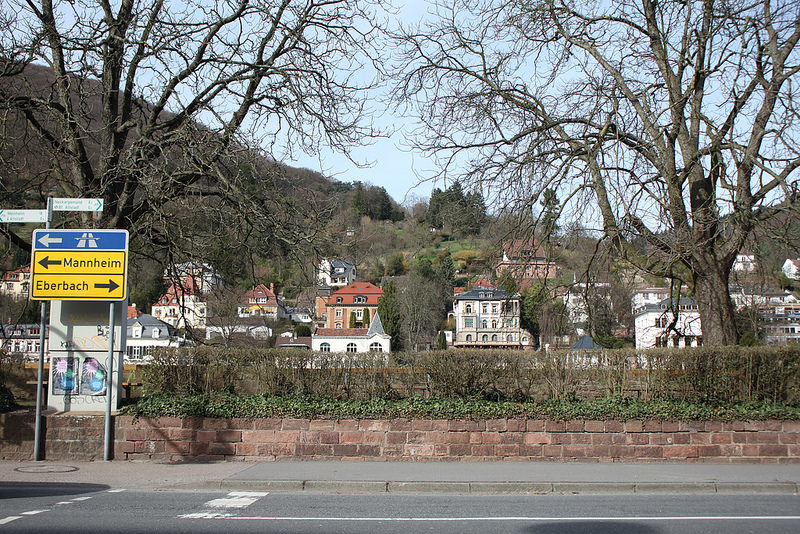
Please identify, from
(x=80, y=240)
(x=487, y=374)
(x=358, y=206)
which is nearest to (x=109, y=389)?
(x=80, y=240)

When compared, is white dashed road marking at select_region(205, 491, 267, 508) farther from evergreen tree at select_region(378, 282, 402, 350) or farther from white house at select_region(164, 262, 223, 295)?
evergreen tree at select_region(378, 282, 402, 350)

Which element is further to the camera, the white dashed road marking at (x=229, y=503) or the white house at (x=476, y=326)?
the white house at (x=476, y=326)

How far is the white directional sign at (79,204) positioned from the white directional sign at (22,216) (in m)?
0.39

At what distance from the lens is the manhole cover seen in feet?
32.5

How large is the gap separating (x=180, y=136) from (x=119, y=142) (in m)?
2.06

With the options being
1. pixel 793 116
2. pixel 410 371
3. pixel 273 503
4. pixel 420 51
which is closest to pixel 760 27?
pixel 793 116

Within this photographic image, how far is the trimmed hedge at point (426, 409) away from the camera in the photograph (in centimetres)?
1112

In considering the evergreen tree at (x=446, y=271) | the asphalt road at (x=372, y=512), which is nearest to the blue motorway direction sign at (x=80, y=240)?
the asphalt road at (x=372, y=512)

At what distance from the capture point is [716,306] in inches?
533

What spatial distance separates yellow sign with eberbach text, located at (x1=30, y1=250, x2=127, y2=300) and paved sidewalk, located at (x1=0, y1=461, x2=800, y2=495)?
2645 millimetres

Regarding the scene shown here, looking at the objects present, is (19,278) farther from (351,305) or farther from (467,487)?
(351,305)

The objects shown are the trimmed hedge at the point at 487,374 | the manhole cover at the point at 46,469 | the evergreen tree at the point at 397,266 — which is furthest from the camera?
the evergreen tree at the point at 397,266

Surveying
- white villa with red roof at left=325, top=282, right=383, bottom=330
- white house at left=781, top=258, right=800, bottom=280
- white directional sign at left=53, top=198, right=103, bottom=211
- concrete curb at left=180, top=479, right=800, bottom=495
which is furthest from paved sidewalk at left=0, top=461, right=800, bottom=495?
white villa with red roof at left=325, top=282, right=383, bottom=330

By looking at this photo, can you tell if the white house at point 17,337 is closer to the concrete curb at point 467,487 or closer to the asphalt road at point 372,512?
the asphalt road at point 372,512
